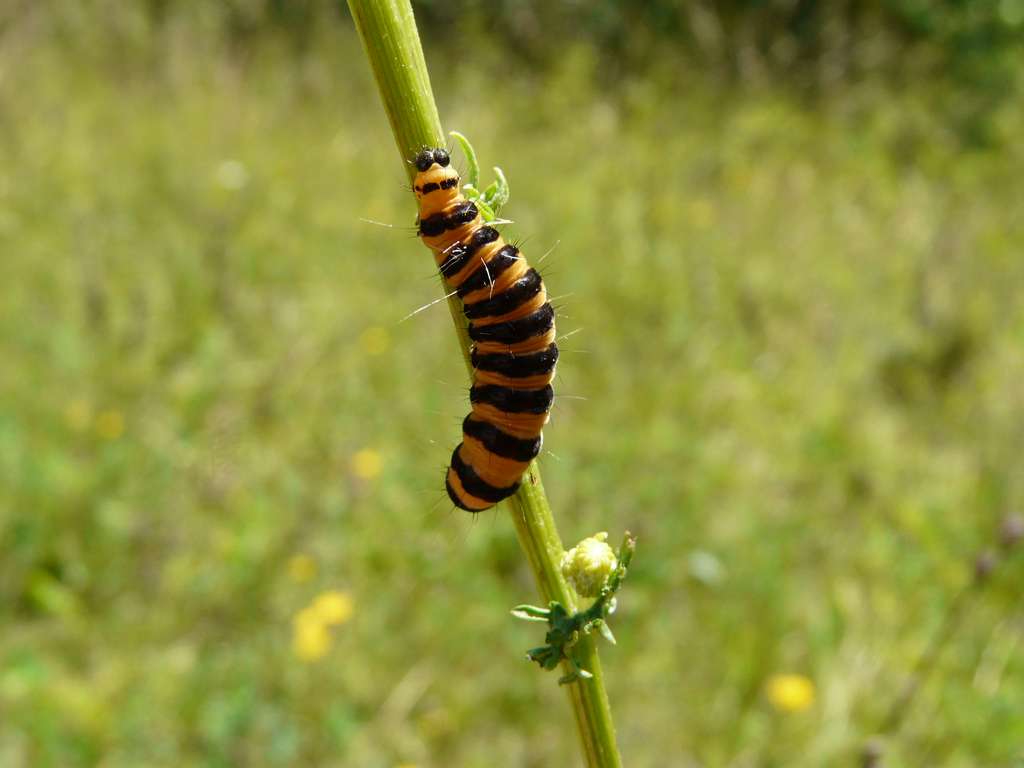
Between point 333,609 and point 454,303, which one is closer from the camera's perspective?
point 454,303

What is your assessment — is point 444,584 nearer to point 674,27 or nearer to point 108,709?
point 108,709

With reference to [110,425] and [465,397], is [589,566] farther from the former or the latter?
[110,425]

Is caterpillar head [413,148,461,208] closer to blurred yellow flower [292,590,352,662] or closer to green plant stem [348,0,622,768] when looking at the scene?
green plant stem [348,0,622,768]

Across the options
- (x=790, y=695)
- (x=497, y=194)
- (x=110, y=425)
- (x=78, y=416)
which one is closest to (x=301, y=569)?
(x=110, y=425)

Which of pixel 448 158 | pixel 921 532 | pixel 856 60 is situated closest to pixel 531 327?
pixel 448 158

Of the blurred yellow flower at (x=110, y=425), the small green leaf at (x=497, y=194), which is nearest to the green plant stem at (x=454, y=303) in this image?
the small green leaf at (x=497, y=194)

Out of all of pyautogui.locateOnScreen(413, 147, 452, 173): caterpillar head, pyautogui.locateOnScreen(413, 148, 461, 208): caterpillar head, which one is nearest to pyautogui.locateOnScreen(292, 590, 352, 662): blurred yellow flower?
pyautogui.locateOnScreen(413, 148, 461, 208): caterpillar head
